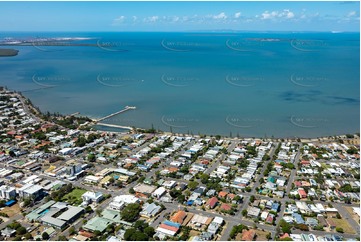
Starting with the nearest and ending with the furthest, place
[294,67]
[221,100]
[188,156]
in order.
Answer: [188,156]
[221,100]
[294,67]

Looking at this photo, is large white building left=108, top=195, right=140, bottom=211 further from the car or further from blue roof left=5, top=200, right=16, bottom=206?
the car

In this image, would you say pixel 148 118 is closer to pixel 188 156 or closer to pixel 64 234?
pixel 188 156

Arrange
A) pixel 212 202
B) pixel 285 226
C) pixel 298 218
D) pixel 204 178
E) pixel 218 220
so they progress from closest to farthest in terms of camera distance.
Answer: pixel 285 226 < pixel 218 220 < pixel 298 218 < pixel 212 202 < pixel 204 178

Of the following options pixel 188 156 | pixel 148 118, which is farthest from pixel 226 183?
pixel 148 118

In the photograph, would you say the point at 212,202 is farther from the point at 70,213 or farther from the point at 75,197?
the point at 75,197

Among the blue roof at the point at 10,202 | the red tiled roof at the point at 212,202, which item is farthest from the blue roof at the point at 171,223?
the blue roof at the point at 10,202

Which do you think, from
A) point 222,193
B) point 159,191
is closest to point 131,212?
point 159,191
